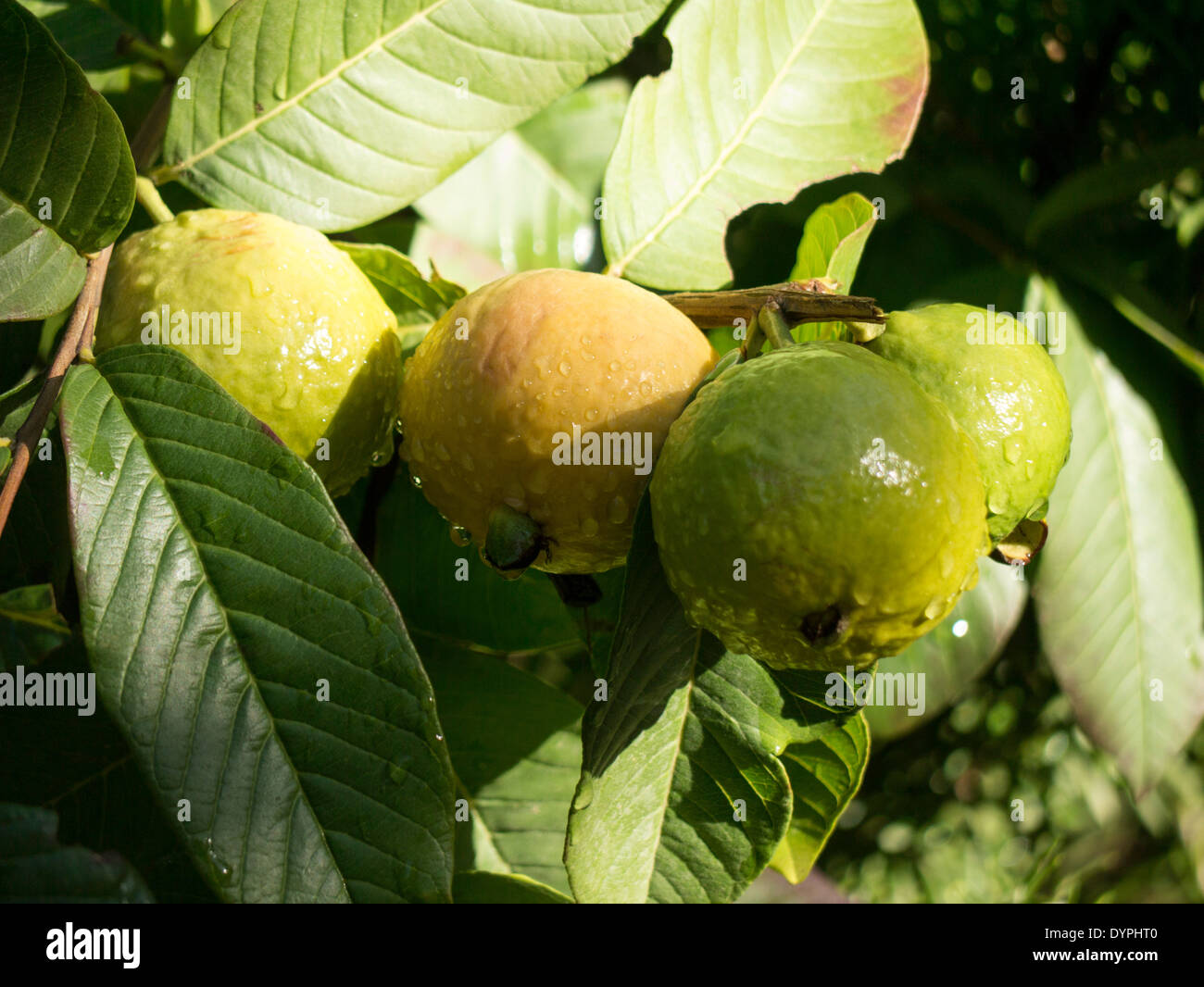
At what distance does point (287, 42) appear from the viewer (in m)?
0.97

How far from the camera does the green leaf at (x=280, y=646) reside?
0.75 meters

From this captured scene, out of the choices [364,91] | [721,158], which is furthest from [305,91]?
[721,158]

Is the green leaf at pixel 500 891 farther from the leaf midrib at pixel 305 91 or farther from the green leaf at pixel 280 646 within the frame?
the leaf midrib at pixel 305 91

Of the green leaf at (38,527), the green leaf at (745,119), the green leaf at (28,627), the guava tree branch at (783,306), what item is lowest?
the green leaf at (28,627)

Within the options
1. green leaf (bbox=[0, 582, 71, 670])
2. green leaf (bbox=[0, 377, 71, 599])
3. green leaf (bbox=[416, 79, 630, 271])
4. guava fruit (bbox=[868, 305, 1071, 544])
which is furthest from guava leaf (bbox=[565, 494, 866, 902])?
green leaf (bbox=[416, 79, 630, 271])

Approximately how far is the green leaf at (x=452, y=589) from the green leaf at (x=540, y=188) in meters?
→ 0.50

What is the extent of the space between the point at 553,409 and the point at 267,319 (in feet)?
0.88

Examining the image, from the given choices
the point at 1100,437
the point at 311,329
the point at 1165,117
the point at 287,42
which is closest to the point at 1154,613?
the point at 1100,437

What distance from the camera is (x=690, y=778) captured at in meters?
0.88

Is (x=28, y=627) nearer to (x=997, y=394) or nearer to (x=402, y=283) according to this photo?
(x=402, y=283)

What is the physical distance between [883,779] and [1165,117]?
1.29 m

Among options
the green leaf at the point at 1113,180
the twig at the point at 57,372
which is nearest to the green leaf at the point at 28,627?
the twig at the point at 57,372
